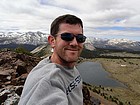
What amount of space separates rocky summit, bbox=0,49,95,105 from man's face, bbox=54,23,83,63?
746 cm

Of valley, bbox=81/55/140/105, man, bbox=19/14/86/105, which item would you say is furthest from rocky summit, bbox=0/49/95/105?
valley, bbox=81/55/140/105

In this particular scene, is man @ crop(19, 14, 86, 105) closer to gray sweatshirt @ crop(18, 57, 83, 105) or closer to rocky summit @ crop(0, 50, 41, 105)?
gray sweatshirt @ crop(18, 57, 83, 105)

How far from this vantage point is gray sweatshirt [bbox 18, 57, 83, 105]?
248cm

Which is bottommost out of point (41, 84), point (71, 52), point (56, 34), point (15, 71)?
point (15, 71)

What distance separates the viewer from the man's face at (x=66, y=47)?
3.28m

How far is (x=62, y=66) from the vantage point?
321 centimetres

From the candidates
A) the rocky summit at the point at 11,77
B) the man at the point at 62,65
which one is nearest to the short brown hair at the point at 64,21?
the man at the point at 62,65

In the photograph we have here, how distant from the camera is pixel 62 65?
3285mm

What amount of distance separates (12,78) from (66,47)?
50.0ft

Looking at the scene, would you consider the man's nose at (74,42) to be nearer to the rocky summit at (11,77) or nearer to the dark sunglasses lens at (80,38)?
the dark sunglasses lens at (80,38)

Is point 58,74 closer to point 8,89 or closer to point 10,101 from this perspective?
point 10,101

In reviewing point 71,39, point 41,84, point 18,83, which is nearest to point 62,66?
point 71,39

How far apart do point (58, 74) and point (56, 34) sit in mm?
702

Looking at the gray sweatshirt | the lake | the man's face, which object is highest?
the man's face
